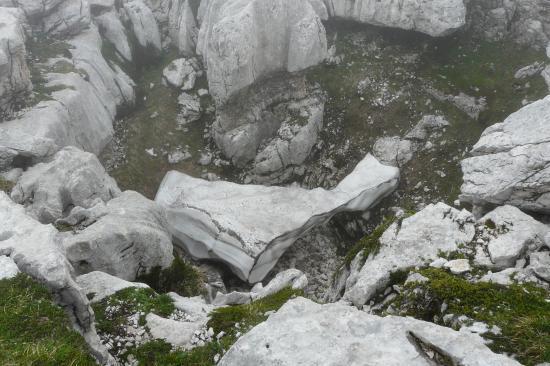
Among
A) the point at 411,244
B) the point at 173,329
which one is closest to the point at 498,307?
the point at 411,244

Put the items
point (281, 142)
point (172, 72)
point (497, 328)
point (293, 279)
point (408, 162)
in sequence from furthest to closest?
point (172, 72) < point (281, 142) < point (408, 162) < point (293, 279) < point (497, 328)

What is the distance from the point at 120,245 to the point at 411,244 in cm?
1292

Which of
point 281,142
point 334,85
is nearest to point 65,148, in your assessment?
point 281,142

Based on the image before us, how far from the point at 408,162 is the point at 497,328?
2338 centimetres

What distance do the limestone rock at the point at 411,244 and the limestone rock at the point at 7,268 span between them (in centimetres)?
1091

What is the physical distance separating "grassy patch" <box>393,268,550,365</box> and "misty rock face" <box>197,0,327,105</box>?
25188mm

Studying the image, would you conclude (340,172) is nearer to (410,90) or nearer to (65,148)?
(410,90)

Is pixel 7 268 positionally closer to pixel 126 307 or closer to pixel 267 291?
pixel 126 307

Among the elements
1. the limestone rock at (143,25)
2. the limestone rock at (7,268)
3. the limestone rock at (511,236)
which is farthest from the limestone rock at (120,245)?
the limestone rock at (143,25)

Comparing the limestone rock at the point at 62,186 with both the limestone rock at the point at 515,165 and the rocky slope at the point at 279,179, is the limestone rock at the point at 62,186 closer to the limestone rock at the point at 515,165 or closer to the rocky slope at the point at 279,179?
the rocky slope at the point at 279,179

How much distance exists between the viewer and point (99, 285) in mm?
15664

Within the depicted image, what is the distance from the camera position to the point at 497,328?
10094 mm

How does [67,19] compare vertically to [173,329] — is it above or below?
above

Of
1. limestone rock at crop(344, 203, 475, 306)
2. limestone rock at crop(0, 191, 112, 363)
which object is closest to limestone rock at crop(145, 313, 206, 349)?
limestone rock at crop(0, 191, 112, 363)
